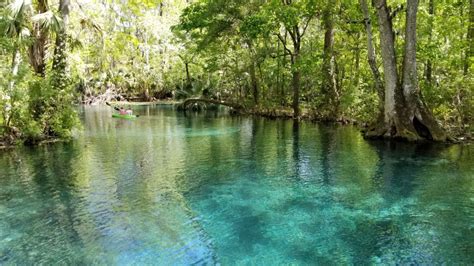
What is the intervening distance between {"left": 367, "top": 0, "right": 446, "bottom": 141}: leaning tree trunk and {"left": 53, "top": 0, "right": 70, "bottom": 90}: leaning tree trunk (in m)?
14.1

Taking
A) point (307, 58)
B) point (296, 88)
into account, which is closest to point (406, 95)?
point (307, 58)

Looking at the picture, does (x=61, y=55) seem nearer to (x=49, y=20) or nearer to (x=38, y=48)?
(x=38, y=48)

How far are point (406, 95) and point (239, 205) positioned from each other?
1108 cm

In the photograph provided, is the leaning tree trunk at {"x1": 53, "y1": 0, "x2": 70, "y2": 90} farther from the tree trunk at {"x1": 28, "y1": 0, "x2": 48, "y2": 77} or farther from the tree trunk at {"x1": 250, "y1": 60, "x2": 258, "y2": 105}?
the tree trunk at {"x1": 250, "y1": 60, "x2": 258, "y2": 105}

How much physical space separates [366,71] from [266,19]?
9.10 m

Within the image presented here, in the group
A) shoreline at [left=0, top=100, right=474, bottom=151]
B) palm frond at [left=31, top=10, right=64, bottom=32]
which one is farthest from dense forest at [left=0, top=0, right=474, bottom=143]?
shoreline at [left=0, top=100, right=474, bottom=151]

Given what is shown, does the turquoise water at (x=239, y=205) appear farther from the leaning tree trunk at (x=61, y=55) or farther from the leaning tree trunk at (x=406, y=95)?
the leaning tree trunk at (x=61, y=55)

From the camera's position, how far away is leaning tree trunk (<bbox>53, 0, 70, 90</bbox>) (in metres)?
18.1

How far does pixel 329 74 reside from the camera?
85.7ft

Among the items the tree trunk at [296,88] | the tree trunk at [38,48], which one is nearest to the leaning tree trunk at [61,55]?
the tree trunk at [38,48]

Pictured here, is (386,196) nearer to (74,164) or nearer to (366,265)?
(366,265)

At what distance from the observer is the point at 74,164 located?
14.0m

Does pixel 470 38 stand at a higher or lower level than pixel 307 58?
higher

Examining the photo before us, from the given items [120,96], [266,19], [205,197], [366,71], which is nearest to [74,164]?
[205,197]
